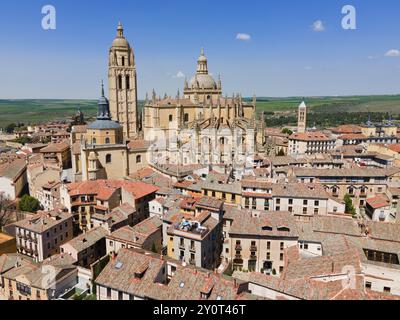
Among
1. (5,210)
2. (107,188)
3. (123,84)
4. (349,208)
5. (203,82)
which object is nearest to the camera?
(349,208)

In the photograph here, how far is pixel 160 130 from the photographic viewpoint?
3159 inches

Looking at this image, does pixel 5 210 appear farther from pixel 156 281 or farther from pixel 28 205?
pixel 156 281

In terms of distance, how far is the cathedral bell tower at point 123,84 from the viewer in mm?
82750

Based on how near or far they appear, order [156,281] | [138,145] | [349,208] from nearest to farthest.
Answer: [156,281] → [349,208] → [138,145]

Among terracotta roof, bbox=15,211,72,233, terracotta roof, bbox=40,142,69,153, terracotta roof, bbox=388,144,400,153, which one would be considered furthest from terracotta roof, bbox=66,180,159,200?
terracotta roof, bbox=388,144,400,153

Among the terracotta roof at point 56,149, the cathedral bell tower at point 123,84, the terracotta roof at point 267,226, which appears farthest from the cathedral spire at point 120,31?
the terracotta roof at point 267,226

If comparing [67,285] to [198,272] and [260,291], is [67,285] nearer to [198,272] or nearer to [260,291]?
[198,272]

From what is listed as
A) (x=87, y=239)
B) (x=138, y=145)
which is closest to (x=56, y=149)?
(x=138, y=145)

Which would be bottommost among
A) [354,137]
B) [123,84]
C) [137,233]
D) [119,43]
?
[137,233]

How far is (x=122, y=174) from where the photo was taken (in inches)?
2463

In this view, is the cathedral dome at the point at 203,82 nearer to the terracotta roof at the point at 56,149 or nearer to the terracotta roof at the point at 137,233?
the terracotta roof at the point at 56,149

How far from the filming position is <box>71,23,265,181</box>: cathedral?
60.5m

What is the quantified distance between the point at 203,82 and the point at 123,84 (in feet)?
74.4

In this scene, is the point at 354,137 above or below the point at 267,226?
above
